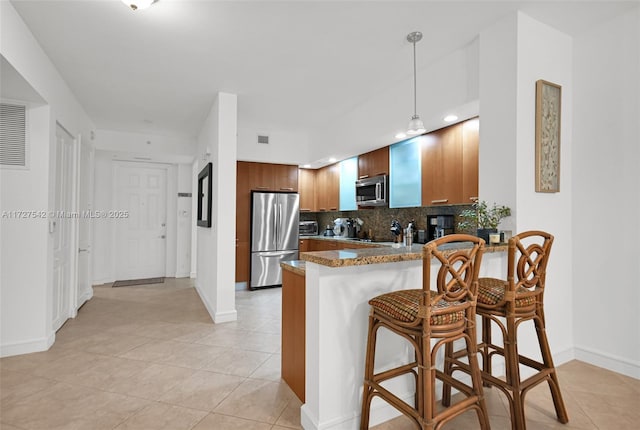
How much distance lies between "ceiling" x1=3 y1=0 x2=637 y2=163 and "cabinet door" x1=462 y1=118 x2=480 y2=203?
2.00 ft

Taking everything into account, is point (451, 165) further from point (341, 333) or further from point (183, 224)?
point (183, 224)

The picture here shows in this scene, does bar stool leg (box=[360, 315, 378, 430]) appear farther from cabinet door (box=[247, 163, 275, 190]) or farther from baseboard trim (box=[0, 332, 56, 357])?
cabinet door (box=[247, 163, 275, 190])

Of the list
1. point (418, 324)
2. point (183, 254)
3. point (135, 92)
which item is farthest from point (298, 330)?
point (183, 254)

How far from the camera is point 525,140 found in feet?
7.68

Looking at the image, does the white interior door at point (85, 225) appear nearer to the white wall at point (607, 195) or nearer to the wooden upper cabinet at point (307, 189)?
the wooden upper cabinet at point (307, 189)

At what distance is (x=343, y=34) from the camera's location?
2.53m

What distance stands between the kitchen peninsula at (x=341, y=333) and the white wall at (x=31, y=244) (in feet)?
8.31

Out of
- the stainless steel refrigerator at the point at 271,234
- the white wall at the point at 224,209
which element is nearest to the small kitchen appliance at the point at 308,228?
the stainless steel refrigerator at the point at 271,234

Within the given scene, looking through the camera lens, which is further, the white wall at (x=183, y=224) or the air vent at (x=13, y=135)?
the white wall at (x=183, y=224)

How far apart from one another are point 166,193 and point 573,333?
6.32 m

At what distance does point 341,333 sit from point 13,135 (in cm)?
311

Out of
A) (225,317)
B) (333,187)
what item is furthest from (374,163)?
(225,317)

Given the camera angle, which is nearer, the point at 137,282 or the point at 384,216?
the point at 384,216

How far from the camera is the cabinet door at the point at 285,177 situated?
18.1 feet
